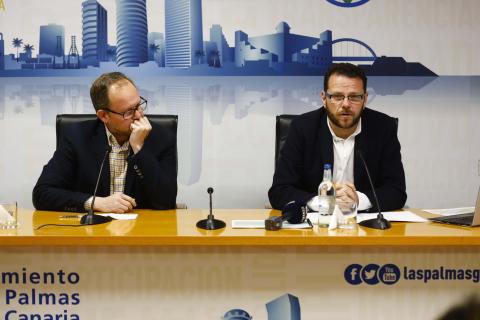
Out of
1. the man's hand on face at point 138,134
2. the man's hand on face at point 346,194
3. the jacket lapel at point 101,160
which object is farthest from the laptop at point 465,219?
the jacket lapel at point 101,160

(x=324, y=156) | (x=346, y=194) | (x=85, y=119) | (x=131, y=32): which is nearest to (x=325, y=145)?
(x=324, y=156)

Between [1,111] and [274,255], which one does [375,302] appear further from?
[1,111]

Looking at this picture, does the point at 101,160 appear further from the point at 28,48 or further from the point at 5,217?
the point at 28,48

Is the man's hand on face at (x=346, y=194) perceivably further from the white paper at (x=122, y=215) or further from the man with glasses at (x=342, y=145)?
the white paper at (x=122, y=215)

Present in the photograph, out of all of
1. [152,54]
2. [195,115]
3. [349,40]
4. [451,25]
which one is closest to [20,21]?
[152,54]

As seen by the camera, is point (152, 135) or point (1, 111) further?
point (1, 111)

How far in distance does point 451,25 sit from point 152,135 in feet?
6.30

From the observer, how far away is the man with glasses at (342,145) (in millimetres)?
2549

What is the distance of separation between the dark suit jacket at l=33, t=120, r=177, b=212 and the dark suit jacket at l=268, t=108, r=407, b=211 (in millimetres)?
505

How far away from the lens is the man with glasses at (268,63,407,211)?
2.55m

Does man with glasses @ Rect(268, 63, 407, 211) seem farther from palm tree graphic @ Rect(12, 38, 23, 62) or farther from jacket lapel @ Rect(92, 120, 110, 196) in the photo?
palm tree graphic @ Rect(12, 38, 23, 62)

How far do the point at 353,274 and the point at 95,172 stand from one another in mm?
1246

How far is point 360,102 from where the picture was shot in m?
2.56

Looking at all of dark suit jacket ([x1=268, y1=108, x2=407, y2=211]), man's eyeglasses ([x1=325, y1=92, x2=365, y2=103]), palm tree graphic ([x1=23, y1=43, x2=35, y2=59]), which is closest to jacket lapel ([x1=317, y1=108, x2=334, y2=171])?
dark suit jacket ([x1=268, y1=108, x2=407, y2=211])
